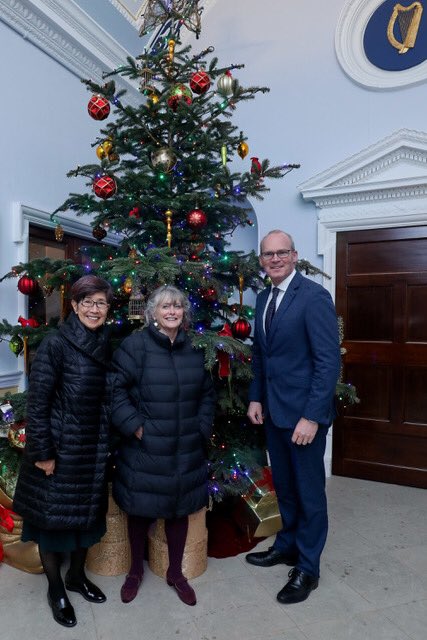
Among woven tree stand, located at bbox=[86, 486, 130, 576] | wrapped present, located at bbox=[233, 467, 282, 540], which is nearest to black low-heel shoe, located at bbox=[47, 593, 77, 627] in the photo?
woven tree stand, located at bbox=[86, 486, 130, 576]

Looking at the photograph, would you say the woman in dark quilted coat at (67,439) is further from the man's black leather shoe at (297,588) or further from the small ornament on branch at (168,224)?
the man's black leather shoe at (297,588)

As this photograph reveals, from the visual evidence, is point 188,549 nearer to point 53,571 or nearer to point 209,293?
point 53,571

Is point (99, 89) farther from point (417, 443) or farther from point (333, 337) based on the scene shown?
point (417, 443)

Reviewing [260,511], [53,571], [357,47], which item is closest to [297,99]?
[357,47]

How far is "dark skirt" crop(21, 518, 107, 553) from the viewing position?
1.95m

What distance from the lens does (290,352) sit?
216 centimetres

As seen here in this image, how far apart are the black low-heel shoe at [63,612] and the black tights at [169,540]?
0.31m

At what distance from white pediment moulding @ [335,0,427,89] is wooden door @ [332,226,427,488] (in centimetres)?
125

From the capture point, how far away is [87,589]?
7.02ft

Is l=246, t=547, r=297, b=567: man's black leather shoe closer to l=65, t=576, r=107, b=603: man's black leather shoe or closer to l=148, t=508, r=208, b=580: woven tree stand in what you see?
l=148, t=508, r=208, b=580: woven tree stand

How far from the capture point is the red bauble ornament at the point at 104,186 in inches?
90.7

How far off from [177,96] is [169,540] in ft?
7.50

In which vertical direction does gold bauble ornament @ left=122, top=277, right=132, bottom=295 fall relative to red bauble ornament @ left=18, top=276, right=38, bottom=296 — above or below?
below

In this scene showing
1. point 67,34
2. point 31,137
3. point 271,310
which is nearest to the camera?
point 271,310
